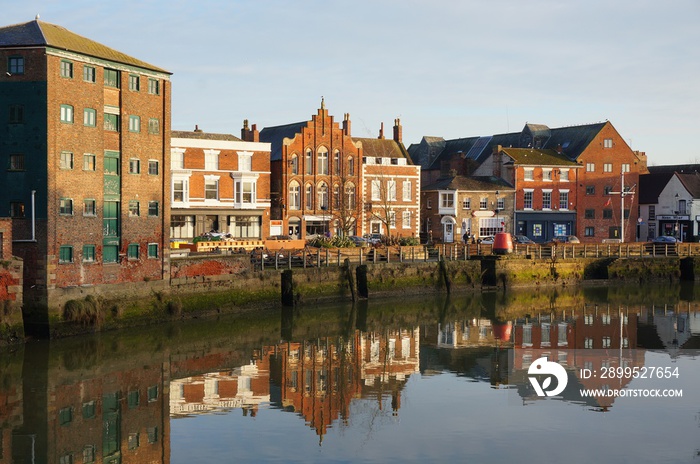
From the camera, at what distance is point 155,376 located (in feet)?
104

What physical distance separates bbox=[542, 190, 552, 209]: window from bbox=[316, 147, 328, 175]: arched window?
21.1 meters

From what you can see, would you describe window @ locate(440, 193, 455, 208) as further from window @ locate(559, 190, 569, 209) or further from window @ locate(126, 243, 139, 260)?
window @ locate(126, 243, 139, 260)

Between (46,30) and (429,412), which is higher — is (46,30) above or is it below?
above

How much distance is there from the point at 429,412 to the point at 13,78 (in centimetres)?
2183

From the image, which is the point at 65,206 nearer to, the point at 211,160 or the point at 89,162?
the point at 89,162

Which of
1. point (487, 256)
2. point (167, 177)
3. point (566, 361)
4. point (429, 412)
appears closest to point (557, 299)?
point (487, 256)

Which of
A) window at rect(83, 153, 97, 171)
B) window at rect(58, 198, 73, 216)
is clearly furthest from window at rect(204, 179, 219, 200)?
window at rect(58, 198, 73, 216)

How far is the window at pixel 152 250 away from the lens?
41884mm

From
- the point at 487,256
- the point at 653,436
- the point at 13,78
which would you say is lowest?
the point at 653,436

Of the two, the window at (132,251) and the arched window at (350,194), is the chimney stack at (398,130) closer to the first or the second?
the arched window at (350,194)

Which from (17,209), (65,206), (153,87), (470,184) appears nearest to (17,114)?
(17,209)

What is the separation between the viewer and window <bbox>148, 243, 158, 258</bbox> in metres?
41.9

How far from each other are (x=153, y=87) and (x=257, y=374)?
1604cm

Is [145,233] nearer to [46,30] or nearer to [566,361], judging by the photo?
[46,30]
